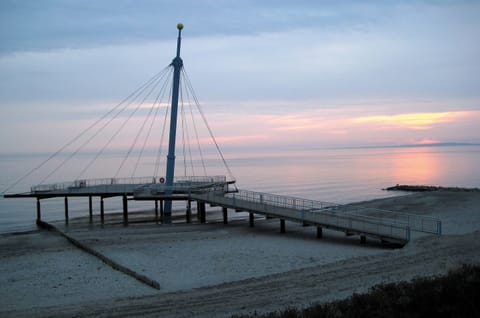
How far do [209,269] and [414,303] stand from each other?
9.15m

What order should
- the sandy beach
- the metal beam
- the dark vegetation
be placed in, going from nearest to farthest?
1. the dark vegetation
2. the sandy beach
3. the metal beam

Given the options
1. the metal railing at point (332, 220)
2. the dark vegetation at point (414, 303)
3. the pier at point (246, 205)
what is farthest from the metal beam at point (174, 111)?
the dark vegetation at point (414, 303)

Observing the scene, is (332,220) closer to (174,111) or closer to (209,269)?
(209,269)

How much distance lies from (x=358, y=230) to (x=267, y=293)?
9424mm

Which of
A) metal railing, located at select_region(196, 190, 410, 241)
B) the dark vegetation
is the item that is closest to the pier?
metal railing, located at select_region(196, 190, 410, 241)

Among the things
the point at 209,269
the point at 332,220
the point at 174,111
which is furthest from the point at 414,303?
the point at 174,111

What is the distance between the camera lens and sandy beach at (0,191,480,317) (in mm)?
12578

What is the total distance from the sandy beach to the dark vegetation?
2.02 metres

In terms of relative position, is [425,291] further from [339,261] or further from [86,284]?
[86,284]

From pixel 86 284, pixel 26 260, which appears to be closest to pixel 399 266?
pixel 86 284

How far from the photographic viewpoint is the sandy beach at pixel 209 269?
495 inches

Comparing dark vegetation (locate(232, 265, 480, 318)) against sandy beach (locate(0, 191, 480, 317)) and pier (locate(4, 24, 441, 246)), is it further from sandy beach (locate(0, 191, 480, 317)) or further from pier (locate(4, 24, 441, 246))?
pier (locate(4, 24, 441, 246))

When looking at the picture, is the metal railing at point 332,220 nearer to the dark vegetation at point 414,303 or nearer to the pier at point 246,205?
the pier at point 246,205

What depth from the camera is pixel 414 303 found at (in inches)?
375
